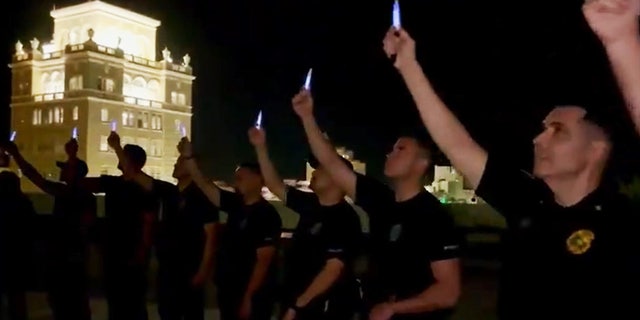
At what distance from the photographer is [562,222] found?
8.87ft

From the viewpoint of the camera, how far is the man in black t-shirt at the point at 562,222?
258cm

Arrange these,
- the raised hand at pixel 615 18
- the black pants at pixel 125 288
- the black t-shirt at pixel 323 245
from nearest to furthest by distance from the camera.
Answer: the raised hand at pixel 615 18, the black t-shirt at pixel 323 245, the black pants at pixel 125 288

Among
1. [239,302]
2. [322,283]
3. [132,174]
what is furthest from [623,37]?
[132,174]

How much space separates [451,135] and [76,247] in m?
5.68

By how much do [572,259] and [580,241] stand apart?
6 cm

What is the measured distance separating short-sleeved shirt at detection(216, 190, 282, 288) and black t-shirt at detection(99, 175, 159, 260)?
1.15m

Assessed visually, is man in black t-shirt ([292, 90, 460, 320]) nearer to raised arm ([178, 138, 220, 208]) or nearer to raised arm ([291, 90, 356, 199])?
raised arm ([291, 90, 356, 199])

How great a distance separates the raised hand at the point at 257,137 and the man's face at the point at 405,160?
2100 millimetres

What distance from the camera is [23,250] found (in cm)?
839

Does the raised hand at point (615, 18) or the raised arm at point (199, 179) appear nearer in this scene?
the raised hand at point (615, 18)

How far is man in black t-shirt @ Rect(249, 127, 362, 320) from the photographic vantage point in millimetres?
4734

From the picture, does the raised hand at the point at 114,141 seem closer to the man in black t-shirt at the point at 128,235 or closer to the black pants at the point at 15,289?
the man in black t-shirt at the point at 128,235

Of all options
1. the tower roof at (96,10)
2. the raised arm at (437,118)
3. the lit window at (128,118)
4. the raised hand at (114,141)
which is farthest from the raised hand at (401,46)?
the tower roof at (96,10)

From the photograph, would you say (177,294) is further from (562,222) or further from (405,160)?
(562,222)
